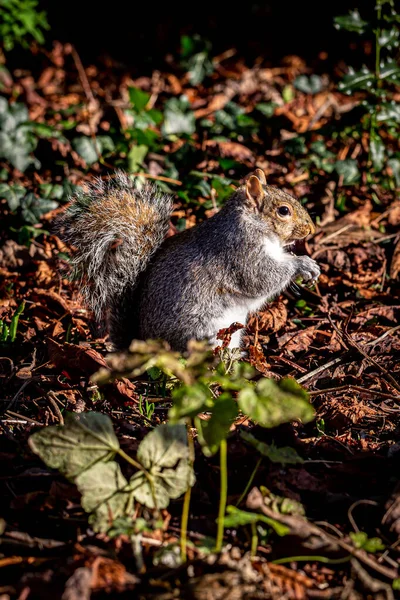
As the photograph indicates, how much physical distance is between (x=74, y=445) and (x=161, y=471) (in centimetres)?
27

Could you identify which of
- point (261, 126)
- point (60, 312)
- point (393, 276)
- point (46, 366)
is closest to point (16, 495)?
point (46, 366)

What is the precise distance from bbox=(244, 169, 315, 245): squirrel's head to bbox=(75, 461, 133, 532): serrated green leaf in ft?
6.18

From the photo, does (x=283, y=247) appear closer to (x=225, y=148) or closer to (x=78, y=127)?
(x=225, y=148)

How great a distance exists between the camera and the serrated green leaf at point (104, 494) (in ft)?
5.98

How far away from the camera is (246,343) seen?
349 cm

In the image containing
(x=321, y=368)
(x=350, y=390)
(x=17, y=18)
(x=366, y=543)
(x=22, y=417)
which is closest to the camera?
(x=366, y=543)

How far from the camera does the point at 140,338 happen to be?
339 cm

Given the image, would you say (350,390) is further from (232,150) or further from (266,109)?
(266,109)

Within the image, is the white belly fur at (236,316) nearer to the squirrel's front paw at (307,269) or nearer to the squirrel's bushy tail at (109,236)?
the squirrel's front paw at (307,269)

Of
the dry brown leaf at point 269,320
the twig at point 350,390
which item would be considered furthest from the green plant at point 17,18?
the twig at point 350,390

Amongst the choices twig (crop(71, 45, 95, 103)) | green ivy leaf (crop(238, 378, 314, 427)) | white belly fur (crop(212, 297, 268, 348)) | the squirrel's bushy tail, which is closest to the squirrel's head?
white belly fur (crop(212, 297, 268, 348))


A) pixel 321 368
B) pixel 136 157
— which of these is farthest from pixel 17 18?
pixel 321 368

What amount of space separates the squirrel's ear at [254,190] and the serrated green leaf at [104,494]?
1915mm

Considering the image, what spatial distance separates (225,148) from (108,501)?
11.6ft
